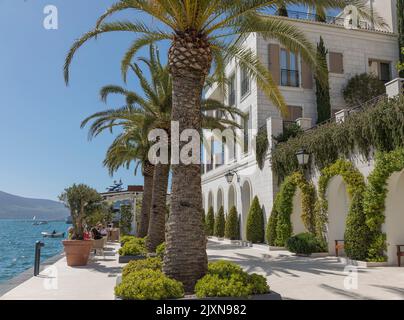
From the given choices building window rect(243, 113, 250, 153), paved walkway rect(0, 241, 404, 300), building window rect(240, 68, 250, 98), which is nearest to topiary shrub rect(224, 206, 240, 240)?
building window rect(243, 113, 250, 153)

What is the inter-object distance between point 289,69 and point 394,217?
523 inches

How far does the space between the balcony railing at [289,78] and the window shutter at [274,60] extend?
48 cm

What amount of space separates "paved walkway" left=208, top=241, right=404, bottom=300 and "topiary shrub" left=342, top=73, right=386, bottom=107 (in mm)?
12021

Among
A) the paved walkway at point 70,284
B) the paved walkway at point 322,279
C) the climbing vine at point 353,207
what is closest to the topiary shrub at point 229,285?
the paved walkway at point 322,279

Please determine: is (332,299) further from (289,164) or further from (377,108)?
(289,164)

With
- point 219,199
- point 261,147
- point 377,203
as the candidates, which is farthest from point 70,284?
point 219,199

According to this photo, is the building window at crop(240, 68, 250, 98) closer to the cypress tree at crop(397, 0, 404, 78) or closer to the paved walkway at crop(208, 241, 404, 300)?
the cypress tree at crop(397, 0, 404, 78)

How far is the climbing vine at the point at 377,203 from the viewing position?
12648mm

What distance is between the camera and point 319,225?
1661 centimetres

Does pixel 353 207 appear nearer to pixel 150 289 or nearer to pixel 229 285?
pixel 229 285

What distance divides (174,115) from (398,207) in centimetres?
851

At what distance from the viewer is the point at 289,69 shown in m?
24.2

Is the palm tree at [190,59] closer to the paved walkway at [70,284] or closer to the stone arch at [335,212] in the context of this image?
the paved walkway at [70,284]
